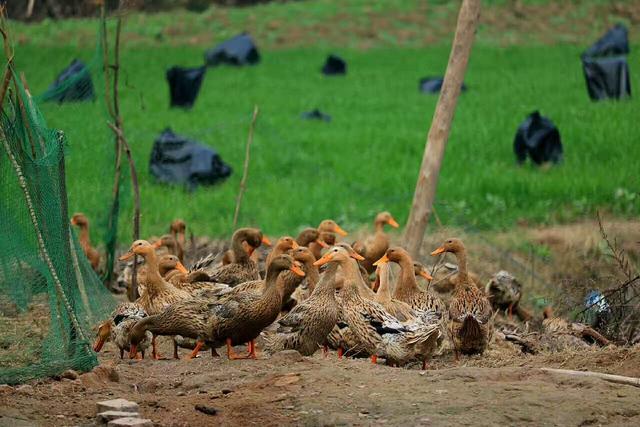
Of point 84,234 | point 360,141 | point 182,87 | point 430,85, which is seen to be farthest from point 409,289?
point 430,85

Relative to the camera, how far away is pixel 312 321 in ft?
33.2

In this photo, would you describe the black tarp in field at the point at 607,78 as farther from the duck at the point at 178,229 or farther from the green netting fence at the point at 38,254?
the green netting fence at the point at 38,254

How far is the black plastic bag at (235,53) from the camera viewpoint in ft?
104

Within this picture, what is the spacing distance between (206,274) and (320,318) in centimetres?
220

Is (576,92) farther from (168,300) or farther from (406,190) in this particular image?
(168,300)

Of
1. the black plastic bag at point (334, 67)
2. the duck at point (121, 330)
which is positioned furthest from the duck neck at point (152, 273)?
the black plastic bag at point (334, 67)

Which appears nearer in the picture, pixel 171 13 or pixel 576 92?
pixel 576 92

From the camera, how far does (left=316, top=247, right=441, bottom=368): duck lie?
392 inches

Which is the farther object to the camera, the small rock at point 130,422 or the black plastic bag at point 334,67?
the black plastic bag at point 334,67

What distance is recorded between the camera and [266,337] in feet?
36.0

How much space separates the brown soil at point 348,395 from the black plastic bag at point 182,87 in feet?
52.8

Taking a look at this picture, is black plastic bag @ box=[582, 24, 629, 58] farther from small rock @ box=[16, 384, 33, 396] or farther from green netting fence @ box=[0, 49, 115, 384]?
small rock @ box=[16, 384, 33, 396]

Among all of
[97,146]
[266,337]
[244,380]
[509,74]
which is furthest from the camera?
[509,74]

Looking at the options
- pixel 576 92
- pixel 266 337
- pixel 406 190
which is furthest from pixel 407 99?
pixel 266 337
